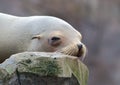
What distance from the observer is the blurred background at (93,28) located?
15.5 metres

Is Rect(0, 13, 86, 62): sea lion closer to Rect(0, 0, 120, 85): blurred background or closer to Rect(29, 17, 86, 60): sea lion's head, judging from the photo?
Rect(29, 17, 86, 60): sea lion's head

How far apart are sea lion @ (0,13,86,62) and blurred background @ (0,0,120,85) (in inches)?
375

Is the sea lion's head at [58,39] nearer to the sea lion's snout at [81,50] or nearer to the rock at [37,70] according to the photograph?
the sea lion's snout at [81,50]

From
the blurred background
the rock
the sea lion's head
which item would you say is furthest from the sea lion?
the blurred background

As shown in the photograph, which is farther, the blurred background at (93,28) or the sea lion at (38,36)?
the blurred background at (93,28)

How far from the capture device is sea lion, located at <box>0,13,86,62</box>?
5.03m

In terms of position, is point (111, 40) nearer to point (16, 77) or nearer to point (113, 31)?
point (113, 31)

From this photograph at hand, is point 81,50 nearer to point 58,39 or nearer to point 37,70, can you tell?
point 58,39

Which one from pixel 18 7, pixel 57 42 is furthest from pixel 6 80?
pixel 18 7

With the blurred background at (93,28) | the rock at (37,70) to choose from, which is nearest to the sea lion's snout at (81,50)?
the rock at (37,70)

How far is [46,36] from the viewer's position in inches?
203

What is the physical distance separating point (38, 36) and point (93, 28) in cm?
1096

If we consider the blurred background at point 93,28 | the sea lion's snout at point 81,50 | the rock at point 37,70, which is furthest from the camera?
the blurred background at point 93,28

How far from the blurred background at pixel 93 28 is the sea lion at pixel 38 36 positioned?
9.52m
